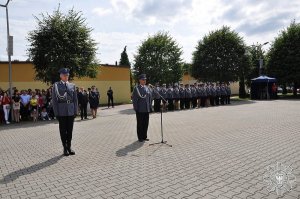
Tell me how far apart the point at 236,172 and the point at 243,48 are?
3193 cm

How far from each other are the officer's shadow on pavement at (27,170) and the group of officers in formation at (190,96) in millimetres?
14443

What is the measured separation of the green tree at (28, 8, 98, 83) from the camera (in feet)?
67.1

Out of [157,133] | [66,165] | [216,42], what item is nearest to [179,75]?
[216,42]

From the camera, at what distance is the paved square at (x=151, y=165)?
5.26m

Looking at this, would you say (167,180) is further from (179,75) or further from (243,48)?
(179,75)

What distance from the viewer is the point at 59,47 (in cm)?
2045

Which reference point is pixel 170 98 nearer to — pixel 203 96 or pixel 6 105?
pixel 203 96

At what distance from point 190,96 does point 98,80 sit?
1184cm

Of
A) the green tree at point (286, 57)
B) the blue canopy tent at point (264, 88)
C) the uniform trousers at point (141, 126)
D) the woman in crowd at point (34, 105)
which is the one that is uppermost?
the green tree at point (286, 57)

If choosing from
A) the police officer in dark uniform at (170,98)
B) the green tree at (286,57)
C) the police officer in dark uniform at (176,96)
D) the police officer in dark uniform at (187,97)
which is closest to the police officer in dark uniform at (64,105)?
the police officer in dark uniform at (170,98)

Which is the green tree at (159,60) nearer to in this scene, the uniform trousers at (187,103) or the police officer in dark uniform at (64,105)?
the uniform trousers at (187,103)

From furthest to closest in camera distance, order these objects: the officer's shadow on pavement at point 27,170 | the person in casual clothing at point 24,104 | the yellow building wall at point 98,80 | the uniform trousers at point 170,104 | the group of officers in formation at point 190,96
Result: the yellow building wall at point 98,80
the uniform trousers at point 170,104
the group of officers in formation at point 190,96
the person in casual clothing at point 24,104
the officer's shadow on pavement at point 27,170

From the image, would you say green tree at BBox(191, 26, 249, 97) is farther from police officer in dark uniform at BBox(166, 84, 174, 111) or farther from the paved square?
the paved square

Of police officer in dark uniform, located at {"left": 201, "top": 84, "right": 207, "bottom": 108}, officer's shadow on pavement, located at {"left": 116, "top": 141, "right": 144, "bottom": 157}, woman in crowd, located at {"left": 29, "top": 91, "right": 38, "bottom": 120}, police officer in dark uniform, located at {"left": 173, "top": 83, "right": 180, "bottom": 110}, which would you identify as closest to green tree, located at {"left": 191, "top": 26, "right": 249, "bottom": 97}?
police officer in dark uniform, located at {"left": 201, "top": 84, "right": 207, "bottom": 108}
